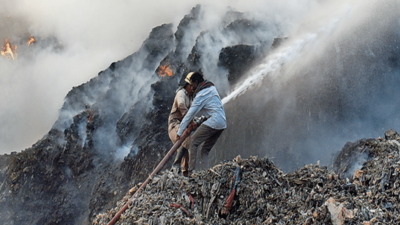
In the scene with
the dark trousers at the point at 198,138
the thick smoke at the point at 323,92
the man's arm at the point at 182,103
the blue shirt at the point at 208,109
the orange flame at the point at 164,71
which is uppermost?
the orange flame at the point at 164,71

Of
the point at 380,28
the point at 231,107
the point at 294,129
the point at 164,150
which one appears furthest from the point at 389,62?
the point at 164,150

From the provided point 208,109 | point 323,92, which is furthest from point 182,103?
point 323,92

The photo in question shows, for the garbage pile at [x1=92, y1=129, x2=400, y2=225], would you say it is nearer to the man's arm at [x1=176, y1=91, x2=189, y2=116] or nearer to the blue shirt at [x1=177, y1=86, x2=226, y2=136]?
the blue shirt at [x1=177, y1=86, x2=226, y2=136]

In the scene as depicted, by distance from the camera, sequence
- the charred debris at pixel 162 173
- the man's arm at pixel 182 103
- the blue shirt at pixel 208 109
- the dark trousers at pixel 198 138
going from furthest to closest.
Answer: the man's arm at pixel 182 103
the dark trousers at pixel 198 138
the blue shirt at pixel 208 109
the charred debris at pixel 162 173

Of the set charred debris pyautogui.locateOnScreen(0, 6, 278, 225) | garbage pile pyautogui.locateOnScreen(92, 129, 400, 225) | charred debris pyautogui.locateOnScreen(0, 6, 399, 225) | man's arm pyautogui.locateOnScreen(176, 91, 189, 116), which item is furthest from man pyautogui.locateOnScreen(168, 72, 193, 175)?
charred debris pyautogui.locateOnScreen(0, 6, 278, 225)

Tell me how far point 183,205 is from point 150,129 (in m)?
14.4

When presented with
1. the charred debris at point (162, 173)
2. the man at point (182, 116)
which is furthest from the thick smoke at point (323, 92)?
the man at point (182, 116)

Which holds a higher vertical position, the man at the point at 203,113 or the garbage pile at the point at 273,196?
the man at the point at 203,113

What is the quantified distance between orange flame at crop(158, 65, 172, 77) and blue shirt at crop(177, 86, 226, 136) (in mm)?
15395

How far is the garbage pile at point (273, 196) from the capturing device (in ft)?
15.4

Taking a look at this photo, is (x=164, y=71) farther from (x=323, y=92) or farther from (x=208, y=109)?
(x=208, y=109)

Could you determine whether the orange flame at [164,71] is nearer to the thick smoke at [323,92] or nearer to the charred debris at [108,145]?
the charred debris at [108,145]

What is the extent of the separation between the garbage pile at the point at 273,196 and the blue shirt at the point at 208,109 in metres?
0.87

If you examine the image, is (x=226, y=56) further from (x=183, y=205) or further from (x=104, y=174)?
(x=183, y=205)
